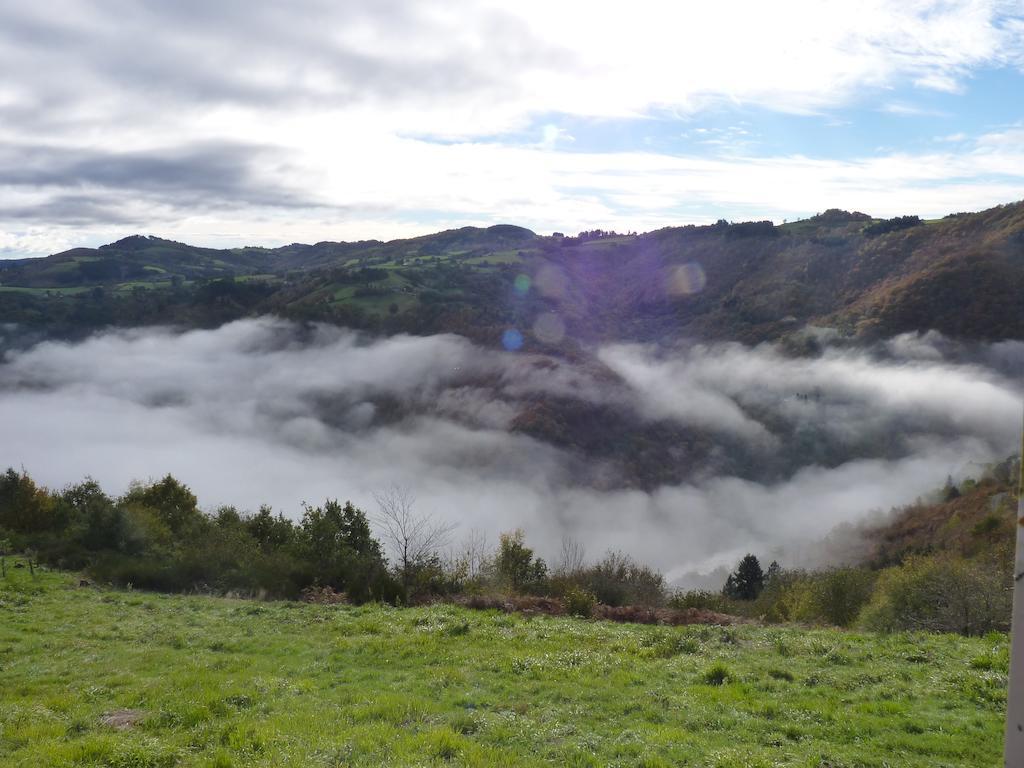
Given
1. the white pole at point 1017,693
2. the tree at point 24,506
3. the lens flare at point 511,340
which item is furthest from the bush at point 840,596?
the lens flare at point 511,340

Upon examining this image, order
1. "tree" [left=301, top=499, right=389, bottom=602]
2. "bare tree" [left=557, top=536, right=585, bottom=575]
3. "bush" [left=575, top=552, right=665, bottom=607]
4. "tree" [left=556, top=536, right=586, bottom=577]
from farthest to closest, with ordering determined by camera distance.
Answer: "bare tree" [left=557, top=536, right=585, bottom=575], "tree" [left=556, top=536, right=586, bottom=577], "bush" [left=575, top=552, right=665, bottom=607], "tree" [left=301, top=499, right=389, bottom=602]

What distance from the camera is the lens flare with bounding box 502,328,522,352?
18300 centimetres

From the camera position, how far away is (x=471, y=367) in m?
184

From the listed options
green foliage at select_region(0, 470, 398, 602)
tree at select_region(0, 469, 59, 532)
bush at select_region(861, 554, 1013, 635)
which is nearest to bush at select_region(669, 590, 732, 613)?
bush at select_region(861, 554, 1013, 635)

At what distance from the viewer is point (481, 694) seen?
12.1 m

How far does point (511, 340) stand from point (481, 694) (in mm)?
173262

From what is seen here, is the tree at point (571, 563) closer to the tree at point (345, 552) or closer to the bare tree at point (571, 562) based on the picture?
the bare tree at point (571, 562)

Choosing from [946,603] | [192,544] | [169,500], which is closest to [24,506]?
[169,500]

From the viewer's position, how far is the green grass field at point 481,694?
898 centimetres

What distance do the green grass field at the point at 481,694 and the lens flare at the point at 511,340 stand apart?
540ft

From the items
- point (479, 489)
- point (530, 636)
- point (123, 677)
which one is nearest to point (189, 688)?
point (123, 677)

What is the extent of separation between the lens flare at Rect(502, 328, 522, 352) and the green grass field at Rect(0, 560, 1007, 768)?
164551 millimetres

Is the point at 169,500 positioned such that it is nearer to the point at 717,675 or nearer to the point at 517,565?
the point at 517,565

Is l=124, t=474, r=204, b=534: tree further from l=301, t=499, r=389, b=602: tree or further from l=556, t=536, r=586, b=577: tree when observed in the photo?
l=556, t=536, r=586, b=577: tree
